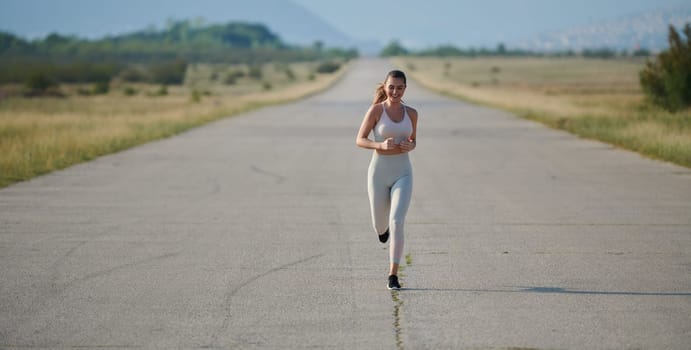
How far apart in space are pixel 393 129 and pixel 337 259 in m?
1.90

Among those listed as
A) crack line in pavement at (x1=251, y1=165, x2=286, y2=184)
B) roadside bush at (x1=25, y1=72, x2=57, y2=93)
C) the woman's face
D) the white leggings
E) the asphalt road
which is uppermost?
the woman's face

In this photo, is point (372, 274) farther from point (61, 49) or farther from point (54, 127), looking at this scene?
point (61, 49)

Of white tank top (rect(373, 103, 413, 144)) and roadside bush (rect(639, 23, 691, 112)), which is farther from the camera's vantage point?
roadside bush (rect(639, 23, 691, 112))

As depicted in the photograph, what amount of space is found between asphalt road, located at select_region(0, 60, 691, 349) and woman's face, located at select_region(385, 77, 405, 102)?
1526mm

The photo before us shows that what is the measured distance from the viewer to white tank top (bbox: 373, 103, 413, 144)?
799 centimetres

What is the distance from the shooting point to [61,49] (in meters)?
180

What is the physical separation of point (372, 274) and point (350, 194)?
19.9ft

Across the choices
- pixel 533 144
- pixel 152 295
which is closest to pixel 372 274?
pixel 152 295

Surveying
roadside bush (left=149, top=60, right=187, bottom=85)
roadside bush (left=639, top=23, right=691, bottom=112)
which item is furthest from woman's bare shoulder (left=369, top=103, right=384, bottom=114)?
roadside bush (left=149, top=60, right=187, bottom=85)

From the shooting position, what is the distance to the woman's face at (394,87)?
7.95 metres

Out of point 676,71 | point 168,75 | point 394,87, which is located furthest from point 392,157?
point 168,75

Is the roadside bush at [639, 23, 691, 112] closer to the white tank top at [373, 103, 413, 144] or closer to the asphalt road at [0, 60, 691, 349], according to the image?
the asphalt road at [0, 60, 691, 349]

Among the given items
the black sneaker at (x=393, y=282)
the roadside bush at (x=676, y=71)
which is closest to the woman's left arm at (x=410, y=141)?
the black sneaker at (x=393, y=282)

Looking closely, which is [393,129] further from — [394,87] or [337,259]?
[337,259]
